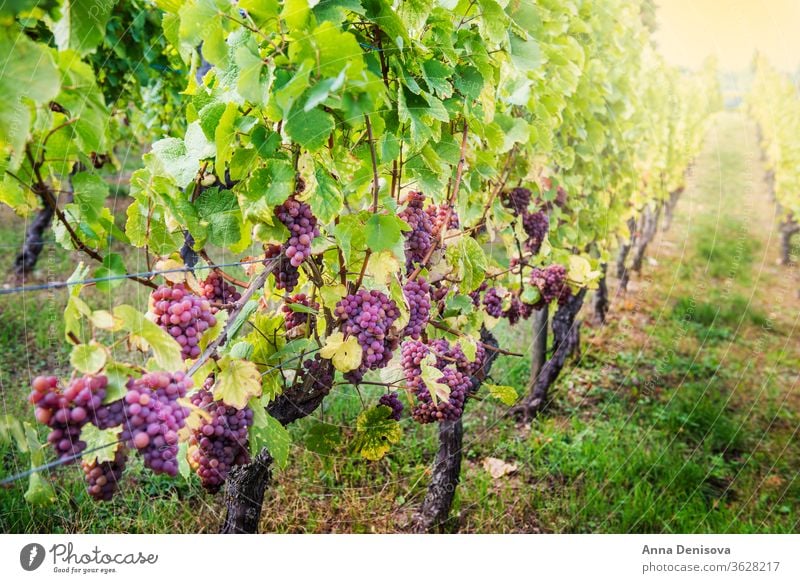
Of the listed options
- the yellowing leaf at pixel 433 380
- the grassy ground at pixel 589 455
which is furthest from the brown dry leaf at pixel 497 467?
the yellowing leaf at pixel 433 380

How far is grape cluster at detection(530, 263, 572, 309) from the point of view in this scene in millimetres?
1760

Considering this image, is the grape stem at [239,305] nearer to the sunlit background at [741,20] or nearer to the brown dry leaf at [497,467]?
the sunlit background at [741,20]

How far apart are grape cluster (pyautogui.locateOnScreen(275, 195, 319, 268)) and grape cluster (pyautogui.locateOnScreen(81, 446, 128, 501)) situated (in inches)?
12.9

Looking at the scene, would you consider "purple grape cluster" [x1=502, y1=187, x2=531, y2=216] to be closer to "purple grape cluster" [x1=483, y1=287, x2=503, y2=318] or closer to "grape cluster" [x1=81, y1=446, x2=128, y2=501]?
"purple grape cluster" [x1=483, y1=287, x2=503, y2=318]

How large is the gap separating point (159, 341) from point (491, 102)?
72cm

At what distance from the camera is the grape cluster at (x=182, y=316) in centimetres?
75

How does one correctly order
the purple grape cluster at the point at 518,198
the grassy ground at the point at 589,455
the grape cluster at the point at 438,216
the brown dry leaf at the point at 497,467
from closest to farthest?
the grape cluster at the point at 438,216 → the purple grape cluster at the point at 518,198 → the grassy ground at the point at 589,455 → the brown dry leaf at the point at 497,467

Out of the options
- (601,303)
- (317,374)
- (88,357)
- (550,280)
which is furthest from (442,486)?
(601,303)

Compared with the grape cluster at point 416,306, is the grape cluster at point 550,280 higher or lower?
lower

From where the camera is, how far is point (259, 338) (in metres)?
1.04

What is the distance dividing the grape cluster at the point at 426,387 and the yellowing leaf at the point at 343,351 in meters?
0.20
